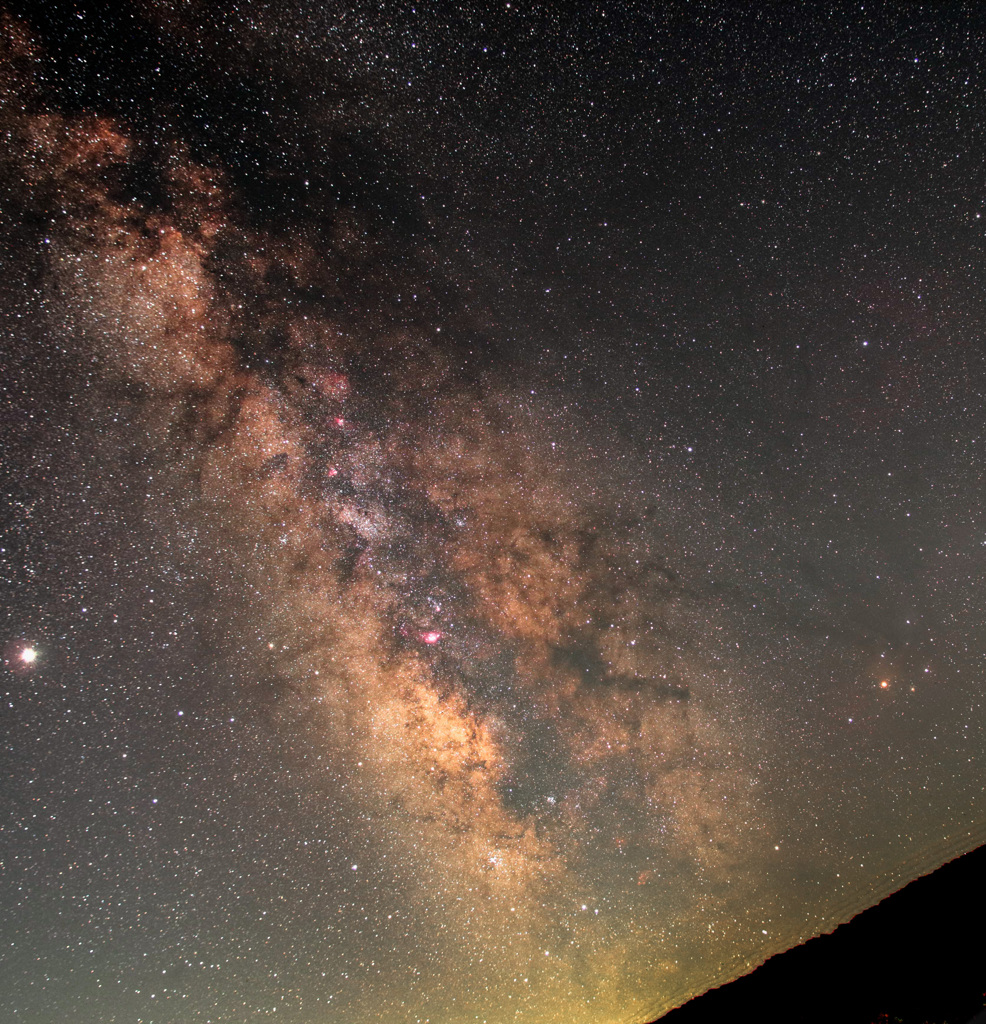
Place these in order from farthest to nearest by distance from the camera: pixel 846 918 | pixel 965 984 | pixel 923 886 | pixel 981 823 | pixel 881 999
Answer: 1. pixel 981 823
2. pixel 846 918
3. pixel 923 886
4. pixel 881 999
5. pixel 965 984

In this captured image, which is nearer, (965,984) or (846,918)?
(965,984)

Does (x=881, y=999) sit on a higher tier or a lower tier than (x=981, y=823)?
higher

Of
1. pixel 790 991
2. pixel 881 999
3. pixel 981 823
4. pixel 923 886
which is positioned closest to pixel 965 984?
pixel 881 999

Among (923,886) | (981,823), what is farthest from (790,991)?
(981,823)

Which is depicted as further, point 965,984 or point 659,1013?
point 659,1013

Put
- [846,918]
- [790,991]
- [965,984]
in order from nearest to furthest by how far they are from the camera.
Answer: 1. [965,984]
2. [790,991]
3. [846,918]

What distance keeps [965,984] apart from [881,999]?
2.67 feet

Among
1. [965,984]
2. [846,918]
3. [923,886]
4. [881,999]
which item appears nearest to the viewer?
[965,984]

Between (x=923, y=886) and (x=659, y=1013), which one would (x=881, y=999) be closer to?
(x=923, y=886)

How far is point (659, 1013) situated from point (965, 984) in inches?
288

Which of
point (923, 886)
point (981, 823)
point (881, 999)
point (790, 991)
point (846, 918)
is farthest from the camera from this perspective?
point (981, 823)

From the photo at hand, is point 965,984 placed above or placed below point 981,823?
above

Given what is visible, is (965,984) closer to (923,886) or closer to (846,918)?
(923,886)

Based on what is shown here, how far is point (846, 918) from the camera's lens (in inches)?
303
